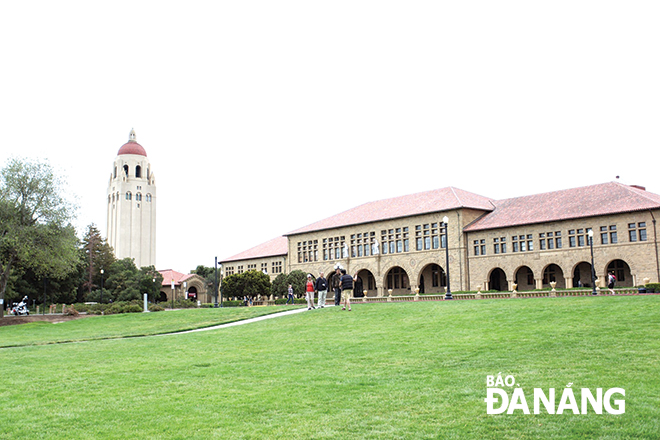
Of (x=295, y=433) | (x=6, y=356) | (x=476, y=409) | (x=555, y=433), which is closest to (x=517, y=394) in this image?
(x=476, y=409)

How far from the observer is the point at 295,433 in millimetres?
7363

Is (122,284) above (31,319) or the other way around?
above

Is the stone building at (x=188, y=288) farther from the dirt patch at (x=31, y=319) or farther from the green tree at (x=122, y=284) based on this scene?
the dirt patch at (x=31, y=319)

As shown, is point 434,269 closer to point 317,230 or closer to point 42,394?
point 317,230

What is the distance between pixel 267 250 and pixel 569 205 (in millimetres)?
41134

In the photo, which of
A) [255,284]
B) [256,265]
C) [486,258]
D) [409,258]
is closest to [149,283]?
[256,265]

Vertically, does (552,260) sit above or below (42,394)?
above

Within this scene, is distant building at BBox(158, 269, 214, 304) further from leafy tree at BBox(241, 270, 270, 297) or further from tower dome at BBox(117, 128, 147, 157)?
tower dome at BBox(117, 128, 147, 157)

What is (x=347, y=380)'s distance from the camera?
10602 millimetres

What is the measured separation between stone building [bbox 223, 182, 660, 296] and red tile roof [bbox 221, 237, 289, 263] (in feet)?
20.7

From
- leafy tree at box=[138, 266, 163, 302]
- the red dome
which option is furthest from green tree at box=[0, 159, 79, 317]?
the red dome

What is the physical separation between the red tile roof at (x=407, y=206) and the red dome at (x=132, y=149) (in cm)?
6456

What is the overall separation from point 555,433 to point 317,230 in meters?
58.5

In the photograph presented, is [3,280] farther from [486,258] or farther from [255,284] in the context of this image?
[486,258]
